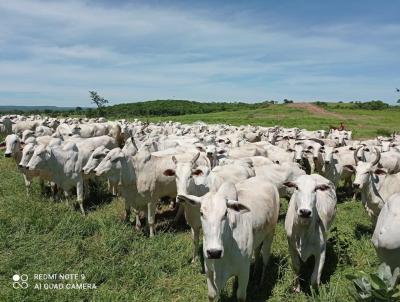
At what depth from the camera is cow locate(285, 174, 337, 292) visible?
6.26m

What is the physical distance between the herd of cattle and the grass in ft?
1.37

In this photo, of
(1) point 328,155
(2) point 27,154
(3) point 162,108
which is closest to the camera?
(2) point 27,154

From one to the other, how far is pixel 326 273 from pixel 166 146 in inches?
351

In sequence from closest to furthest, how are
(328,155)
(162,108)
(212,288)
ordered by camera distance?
(212,288) < (328,155) < (162,108)

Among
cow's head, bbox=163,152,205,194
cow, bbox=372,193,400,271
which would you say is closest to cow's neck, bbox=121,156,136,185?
cow's head, bbox=163,152,205,194

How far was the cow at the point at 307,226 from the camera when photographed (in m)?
6.26

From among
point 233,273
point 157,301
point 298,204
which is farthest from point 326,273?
point 157,301

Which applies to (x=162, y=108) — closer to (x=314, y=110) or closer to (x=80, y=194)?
(x=314, y=110)

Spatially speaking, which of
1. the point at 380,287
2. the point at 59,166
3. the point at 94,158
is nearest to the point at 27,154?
the point at 59,166

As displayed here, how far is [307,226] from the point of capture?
649cm

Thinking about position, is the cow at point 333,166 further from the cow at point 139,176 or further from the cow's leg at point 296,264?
the cow's leg at point 296,264

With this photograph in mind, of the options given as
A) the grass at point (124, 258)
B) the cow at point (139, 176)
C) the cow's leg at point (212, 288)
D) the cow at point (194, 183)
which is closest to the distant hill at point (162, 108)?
the cow at point (139, 176)

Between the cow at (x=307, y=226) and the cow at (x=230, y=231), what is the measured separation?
47 cm

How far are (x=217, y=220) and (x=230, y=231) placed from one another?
46cm
